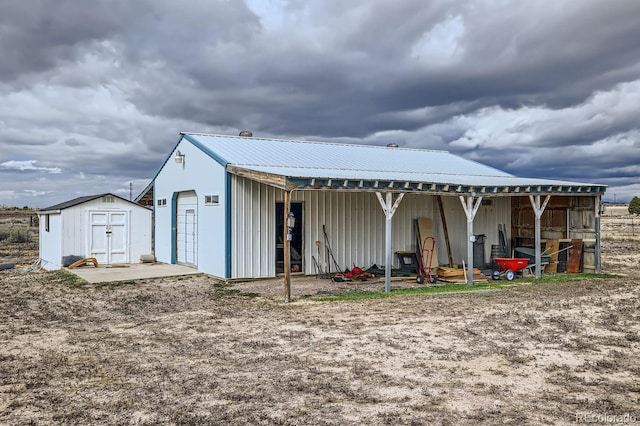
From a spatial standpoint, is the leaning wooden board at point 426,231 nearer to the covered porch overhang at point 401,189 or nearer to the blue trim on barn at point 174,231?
the covered porch overhang at point 401,189

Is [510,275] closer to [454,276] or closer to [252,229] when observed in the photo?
[454,276]

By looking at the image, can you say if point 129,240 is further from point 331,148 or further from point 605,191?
point 605,191

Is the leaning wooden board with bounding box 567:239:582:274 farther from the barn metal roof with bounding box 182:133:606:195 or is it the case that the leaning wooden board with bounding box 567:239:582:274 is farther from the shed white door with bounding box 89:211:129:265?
the shed white door with bounding box 89:211:129:265

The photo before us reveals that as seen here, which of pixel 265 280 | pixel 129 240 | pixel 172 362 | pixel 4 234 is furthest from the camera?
pixel 4 234

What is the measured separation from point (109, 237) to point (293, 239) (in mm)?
6803

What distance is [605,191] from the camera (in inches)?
582

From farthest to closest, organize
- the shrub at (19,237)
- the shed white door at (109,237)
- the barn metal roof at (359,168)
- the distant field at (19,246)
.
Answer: the shrub at (19,237) < the distant field at (19,246) < the shed white door at (109,237) < the barn metal roof at (359,168)

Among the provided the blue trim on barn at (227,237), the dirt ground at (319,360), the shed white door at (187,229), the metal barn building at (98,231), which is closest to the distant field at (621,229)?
the dirt ground at (319,360)

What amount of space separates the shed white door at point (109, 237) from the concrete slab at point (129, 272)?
25.7 inches

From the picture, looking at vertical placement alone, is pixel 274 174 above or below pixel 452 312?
above

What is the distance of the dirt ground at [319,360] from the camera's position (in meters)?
4.31

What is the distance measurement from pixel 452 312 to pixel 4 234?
2573 centimetres

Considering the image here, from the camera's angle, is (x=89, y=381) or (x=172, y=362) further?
(x=172, y=362)

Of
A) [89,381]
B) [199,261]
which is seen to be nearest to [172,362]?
[89,381]
